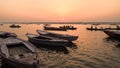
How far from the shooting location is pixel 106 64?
57.0 feet

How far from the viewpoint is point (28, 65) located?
12.7 m

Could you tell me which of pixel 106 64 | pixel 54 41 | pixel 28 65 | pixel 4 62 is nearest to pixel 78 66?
pixel 106 64

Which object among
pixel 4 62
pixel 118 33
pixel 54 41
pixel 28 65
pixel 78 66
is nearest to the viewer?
pixel 28 65

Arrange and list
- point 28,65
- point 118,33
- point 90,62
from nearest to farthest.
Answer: point 28,65 < point 90,62 < point 118,33

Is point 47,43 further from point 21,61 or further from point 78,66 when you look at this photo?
point 21,61

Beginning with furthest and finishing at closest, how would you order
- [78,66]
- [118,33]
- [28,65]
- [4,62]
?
1. [118,33]
2. [78,66]
3. [4,62]
4. [28,65]

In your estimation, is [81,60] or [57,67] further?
[81,60]

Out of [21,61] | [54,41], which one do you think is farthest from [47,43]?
[21,61]

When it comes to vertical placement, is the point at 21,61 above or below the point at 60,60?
above

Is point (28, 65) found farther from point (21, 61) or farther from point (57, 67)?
point (57, 67)

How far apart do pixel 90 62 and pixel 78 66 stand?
2.13 metres

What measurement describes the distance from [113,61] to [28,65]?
36.1 feet

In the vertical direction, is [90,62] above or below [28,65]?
below

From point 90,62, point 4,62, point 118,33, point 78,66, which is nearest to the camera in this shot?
point 4,62
